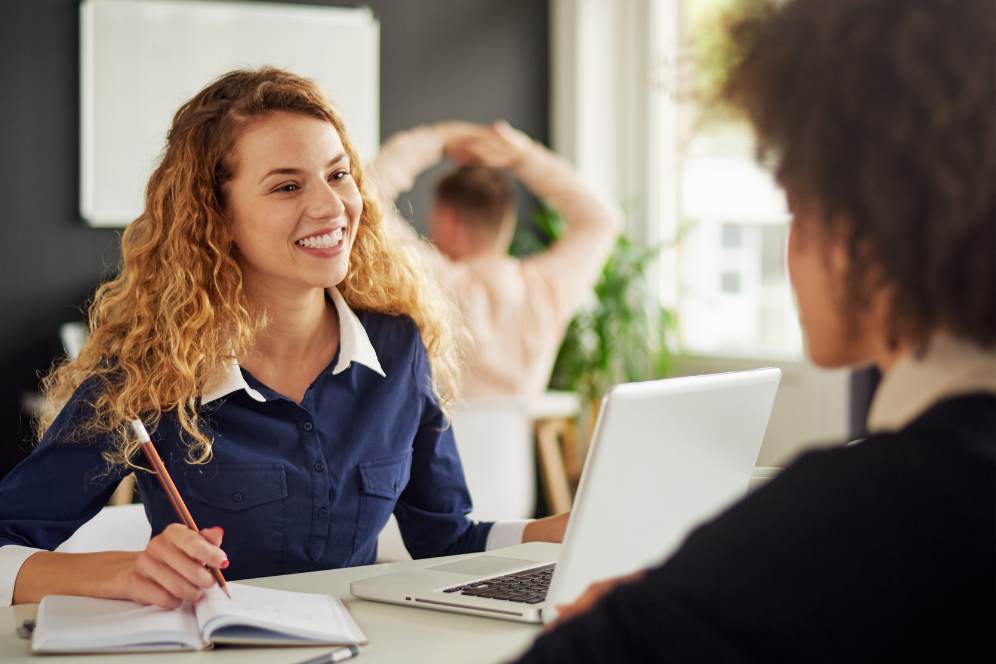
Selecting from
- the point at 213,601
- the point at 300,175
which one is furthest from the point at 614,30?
the point at 213,601

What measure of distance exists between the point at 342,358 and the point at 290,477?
0.21 m

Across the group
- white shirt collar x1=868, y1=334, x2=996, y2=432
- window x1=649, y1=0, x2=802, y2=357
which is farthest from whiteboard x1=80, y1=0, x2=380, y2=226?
white shirt collar x1=868, y1=334, x2=996, y2=432

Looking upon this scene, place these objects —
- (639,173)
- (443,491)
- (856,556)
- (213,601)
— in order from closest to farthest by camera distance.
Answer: (856,556) < (213,601) < (443,491) < (639,173)

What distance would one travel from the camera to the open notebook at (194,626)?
133 centimetres

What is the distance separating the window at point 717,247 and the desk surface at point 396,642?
4.17 metres

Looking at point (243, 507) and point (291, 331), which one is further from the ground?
point (291, 331)

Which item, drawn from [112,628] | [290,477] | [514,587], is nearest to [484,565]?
[514,587]

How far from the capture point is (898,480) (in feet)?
2.38

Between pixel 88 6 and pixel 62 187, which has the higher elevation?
pixel 88 6

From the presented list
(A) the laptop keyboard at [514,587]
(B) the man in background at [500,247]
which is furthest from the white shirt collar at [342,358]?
(B) the man in background at [500,247]

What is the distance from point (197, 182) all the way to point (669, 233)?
4.28m

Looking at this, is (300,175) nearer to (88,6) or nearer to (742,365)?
(88,6)

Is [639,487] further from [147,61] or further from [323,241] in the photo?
[147,61]

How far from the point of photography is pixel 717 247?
19.3ft
